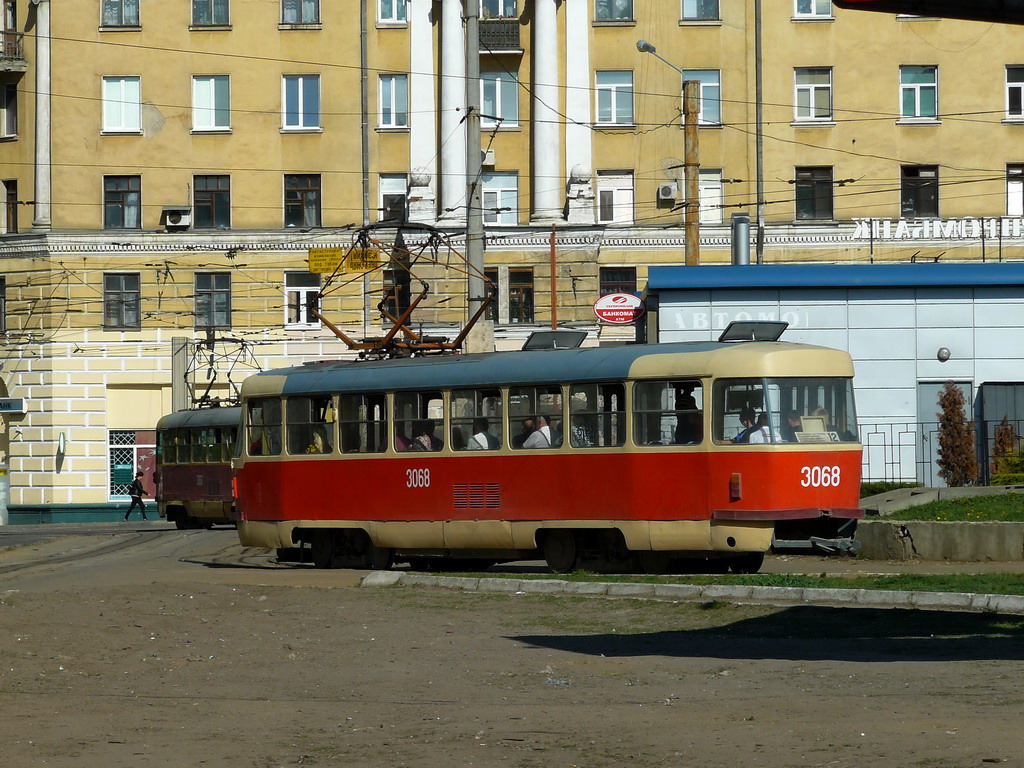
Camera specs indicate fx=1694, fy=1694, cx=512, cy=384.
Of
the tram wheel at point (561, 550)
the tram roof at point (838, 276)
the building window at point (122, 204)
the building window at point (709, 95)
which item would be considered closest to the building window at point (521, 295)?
the building window at point (709, 95)

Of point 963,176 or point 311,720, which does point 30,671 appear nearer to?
point 311,720

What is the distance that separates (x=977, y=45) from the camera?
4791 centimetres

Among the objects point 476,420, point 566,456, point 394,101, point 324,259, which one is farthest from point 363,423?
point 394,101

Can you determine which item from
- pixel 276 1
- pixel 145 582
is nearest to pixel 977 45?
pixel 276 1

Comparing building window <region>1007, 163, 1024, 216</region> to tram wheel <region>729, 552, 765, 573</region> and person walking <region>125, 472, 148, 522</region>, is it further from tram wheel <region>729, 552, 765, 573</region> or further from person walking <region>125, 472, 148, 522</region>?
tram wheel <region>729, 552, 765, 573</region>

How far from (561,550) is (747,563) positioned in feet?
7.51

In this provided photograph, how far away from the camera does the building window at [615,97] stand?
4791cm

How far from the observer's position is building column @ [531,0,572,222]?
4709cm

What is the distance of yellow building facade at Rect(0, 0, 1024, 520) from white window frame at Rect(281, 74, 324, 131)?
0.09 metres

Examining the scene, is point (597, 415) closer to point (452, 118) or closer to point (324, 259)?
point (324, 259)

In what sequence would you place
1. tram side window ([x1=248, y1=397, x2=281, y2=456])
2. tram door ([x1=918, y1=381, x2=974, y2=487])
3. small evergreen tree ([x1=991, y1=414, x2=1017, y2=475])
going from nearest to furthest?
tram side window ([x1=248, y1=397, x2=281, y2=456])
small evergreen tree ([x1=991, y1=414, x2=1017, y2=475])
tram door ([x1=918, y1=381, x2=974, y2=487])

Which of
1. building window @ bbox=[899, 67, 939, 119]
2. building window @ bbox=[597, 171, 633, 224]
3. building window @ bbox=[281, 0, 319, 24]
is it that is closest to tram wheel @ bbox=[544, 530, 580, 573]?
building window @ bbox=[597, 171, 633, 224]

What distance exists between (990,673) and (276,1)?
135 feet

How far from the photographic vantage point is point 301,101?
48156mm
